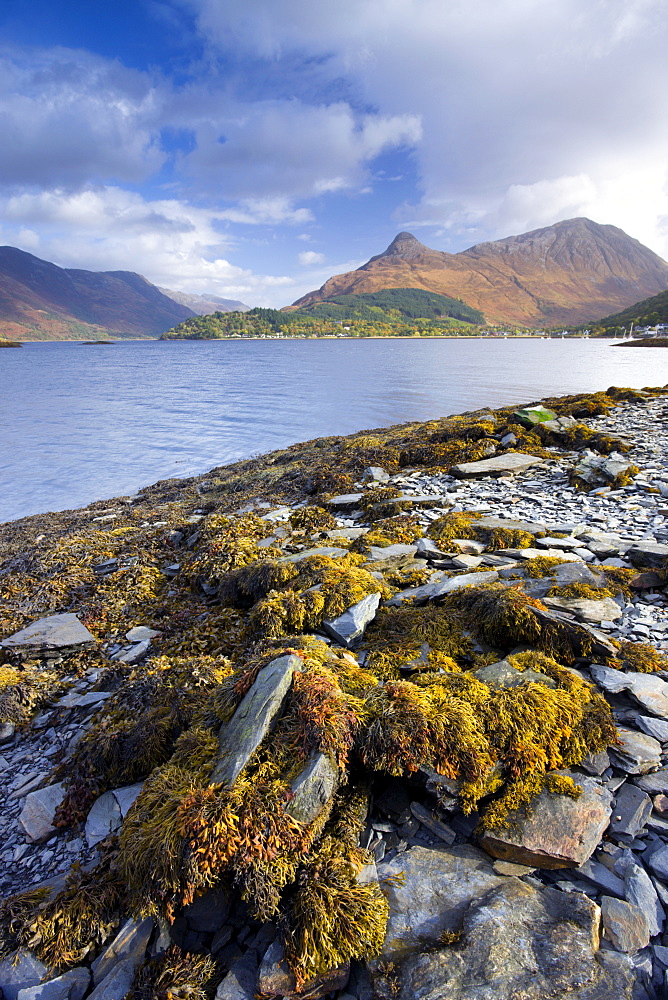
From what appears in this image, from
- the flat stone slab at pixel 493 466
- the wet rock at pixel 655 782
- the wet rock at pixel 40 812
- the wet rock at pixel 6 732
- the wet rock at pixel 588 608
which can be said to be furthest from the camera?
the flat stone slab at pixel 493 466

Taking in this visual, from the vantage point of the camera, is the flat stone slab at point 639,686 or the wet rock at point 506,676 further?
the wet rock at point 506,676

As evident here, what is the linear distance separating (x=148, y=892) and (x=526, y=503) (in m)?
8.28

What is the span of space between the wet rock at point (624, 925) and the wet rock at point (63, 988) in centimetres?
298

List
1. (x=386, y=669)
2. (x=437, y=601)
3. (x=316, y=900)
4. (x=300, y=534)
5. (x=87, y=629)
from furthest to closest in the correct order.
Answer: (x=300, y=534), (x=87, y=629), (x=437, y=601), (x=386, y=669), (x=316, y=900)

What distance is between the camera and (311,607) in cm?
556

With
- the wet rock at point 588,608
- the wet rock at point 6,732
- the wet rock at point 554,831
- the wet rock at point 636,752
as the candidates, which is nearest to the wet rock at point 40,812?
the wet rock at point 6,732

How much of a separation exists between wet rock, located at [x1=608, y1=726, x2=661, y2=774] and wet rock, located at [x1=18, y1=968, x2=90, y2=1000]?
12.0 feet

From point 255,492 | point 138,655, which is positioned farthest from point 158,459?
point 138,655

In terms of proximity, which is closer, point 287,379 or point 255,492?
point 255,492

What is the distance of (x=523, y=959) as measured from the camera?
7.91ft

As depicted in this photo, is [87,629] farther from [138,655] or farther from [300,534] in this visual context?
[300,534]

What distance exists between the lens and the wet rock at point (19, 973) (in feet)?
9.19

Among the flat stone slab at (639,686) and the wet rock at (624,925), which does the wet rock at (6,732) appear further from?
the flat stone slab at (639,686)

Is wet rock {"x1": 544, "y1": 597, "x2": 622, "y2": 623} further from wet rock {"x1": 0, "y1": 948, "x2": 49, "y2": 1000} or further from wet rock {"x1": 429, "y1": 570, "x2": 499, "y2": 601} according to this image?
wet rock {"x1": 0, "y1": 948, "x2": 49, "y2": 1000}
